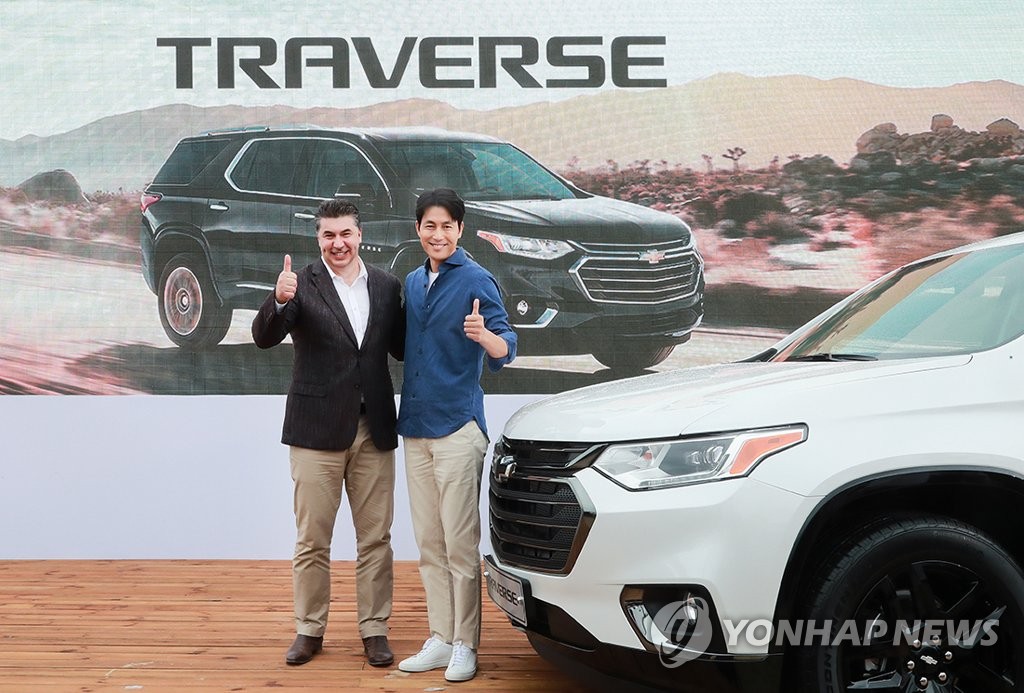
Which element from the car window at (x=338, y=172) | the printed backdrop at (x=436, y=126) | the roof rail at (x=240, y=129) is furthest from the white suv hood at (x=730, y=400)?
the roof rail at (x=240, y=129)

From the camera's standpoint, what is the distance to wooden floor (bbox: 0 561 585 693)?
3590mm

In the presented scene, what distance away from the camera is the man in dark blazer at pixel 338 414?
3801 mm

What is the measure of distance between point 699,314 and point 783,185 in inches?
38.8

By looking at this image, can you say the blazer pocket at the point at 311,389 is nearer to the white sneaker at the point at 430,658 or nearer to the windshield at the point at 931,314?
the white sneaker at the point at 430,658

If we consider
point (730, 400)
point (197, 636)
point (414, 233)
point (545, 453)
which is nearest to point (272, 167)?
point (414, 233)

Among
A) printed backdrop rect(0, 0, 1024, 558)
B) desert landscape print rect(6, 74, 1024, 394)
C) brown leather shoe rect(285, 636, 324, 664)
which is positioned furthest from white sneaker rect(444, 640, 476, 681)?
desert landscape print rect(6, 74, 1024, 394)

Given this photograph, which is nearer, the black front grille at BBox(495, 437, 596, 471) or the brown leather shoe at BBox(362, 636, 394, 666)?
the black front grille at BBox(495, 437, 596, 471)

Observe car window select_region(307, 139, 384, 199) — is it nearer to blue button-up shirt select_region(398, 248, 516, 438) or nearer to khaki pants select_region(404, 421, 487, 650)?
blue button-up shirt select_region(398, 248, 516, 438)

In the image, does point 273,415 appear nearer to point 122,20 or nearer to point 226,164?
point 226,164

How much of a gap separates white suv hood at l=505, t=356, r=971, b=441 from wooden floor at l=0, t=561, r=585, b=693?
3.74ft

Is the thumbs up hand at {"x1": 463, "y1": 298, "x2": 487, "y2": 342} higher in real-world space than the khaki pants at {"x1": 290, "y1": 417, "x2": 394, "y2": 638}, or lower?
higher

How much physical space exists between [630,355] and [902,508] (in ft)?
11.5

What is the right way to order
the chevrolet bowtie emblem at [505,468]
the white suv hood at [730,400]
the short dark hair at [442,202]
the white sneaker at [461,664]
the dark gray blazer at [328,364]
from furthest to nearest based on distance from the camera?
1. the dark gray blazer at [328,364]
2. the short dark hair at [442,202]
3. the white sneaker at [461,664]
4. the chevrolet bowtie emblem at [505,468]
5. the white suv hood at [730,400]

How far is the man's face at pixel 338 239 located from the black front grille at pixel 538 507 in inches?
45.4
